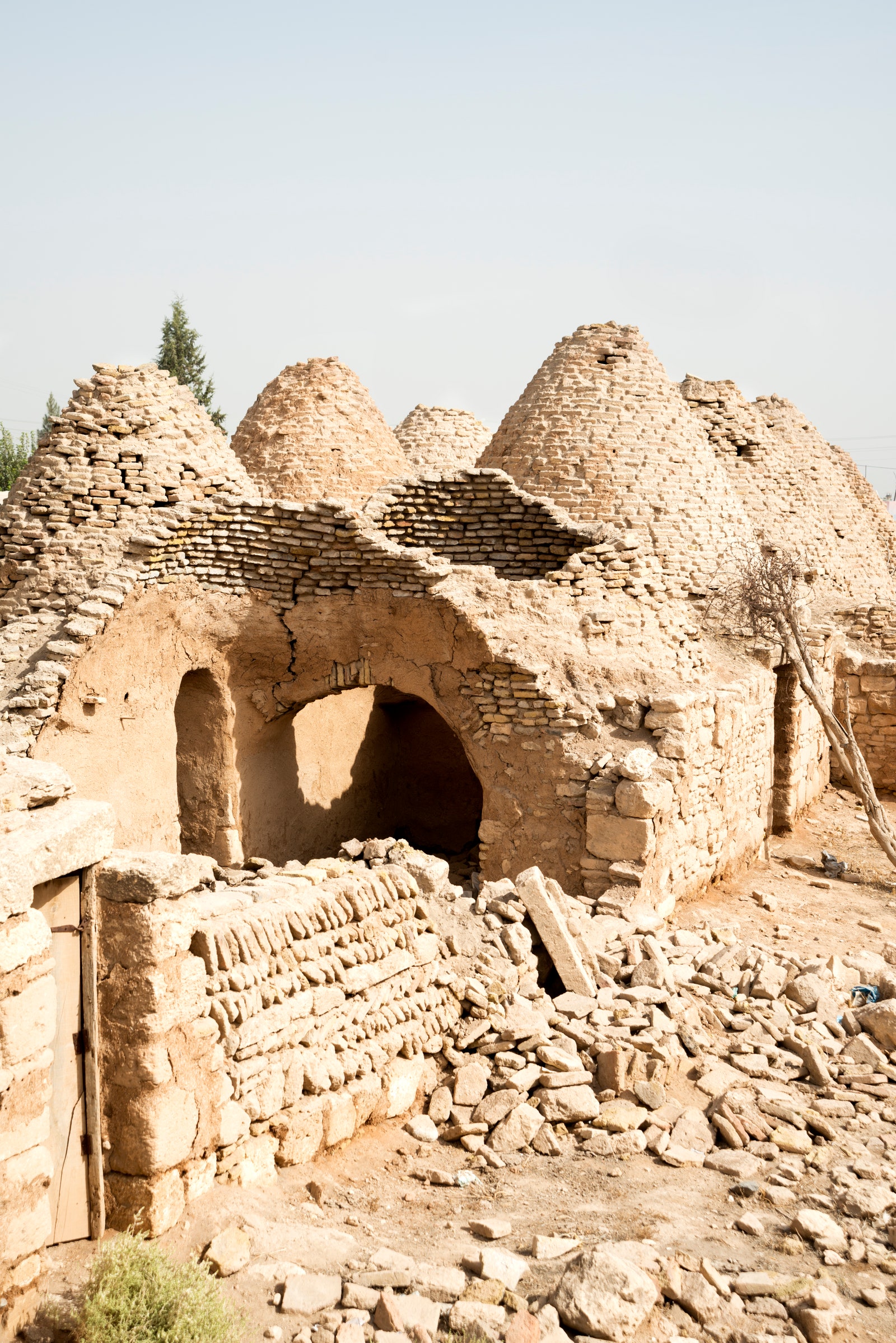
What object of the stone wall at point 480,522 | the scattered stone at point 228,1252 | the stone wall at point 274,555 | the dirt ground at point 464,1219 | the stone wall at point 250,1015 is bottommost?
the dirt ground at point 464,1219

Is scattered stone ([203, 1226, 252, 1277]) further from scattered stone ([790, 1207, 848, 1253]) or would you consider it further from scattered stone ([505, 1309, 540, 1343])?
scattered stone ([790, 1207, 848, 1253])

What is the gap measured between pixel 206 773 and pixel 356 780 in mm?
2571

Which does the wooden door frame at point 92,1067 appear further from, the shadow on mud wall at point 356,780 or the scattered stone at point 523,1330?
the shadow on mud wall at point 356,780

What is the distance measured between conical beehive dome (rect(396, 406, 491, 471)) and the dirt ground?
511 inches

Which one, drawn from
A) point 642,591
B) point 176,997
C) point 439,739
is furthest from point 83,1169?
point 439,739

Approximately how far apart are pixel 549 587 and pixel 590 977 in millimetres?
3930

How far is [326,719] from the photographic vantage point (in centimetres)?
1112

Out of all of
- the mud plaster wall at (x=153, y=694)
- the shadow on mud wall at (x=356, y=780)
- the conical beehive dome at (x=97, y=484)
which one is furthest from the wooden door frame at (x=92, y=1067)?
the conical beehive dome at (x=97, y=484)

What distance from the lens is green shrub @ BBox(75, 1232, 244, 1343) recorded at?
124 inches

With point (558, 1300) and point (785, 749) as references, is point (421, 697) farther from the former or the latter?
point (558, 1300)

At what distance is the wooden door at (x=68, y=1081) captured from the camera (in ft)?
12.1

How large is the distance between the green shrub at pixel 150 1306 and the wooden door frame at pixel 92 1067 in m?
0.36

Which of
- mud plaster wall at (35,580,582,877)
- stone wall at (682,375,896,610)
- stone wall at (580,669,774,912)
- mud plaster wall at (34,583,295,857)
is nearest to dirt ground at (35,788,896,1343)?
stone wall at (580,669,774,912)

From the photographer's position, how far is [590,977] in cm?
616
